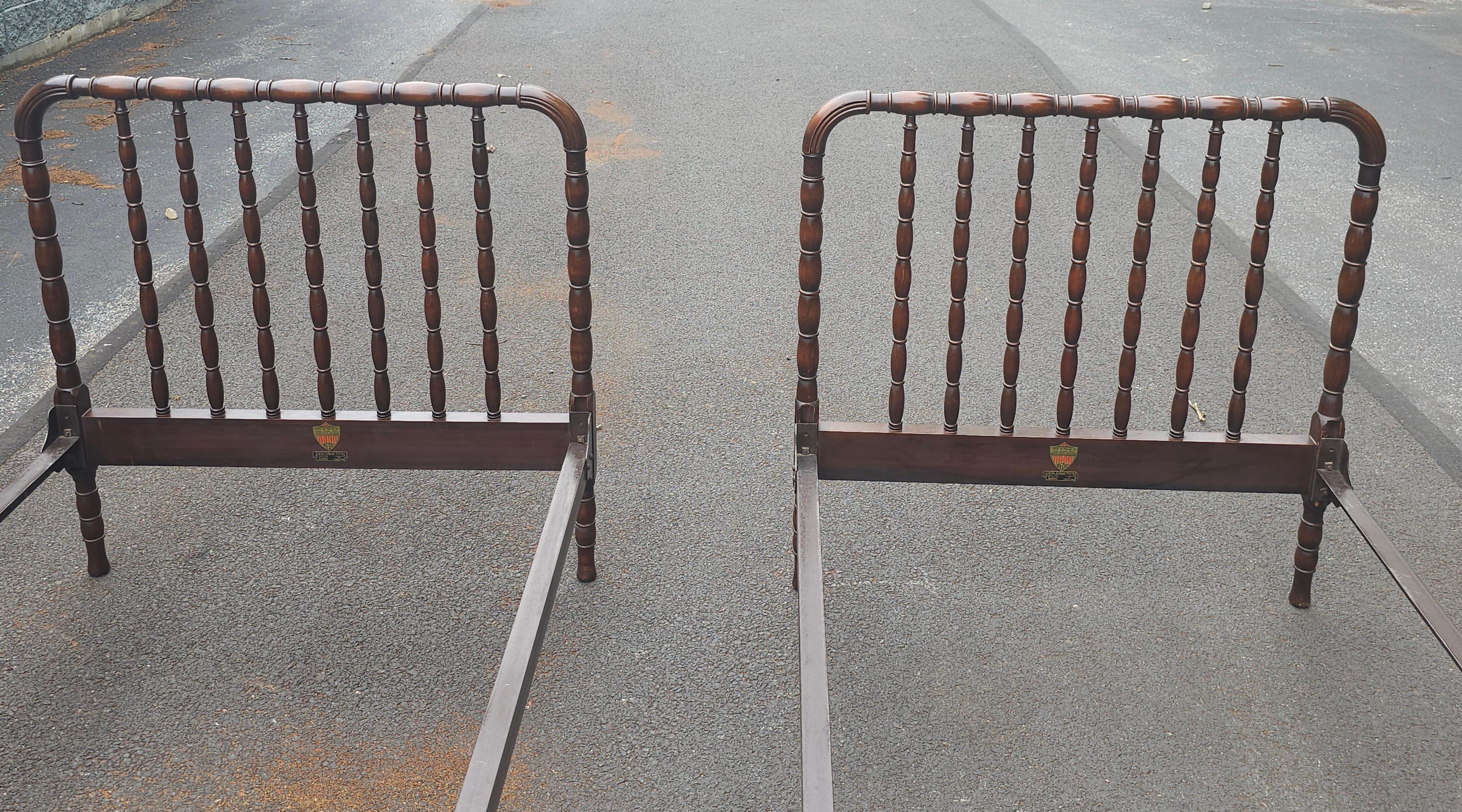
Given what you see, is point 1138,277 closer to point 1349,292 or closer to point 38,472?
point 1349,292

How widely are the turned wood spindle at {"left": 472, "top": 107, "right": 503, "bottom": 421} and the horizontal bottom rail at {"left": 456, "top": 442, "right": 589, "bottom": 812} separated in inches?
10.2

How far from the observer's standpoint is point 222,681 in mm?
2859

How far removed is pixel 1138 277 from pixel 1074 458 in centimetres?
44

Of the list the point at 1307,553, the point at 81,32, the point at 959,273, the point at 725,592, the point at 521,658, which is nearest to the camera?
the point at 521,658

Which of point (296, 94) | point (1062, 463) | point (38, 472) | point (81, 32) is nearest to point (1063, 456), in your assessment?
point (1062, 463)

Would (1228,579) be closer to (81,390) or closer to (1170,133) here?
(81,390)

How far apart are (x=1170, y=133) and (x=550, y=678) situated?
587 centimetres

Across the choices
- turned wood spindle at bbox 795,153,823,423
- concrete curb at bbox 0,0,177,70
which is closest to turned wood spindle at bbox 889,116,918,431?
turned wood spindle at bbox 795,153,823,423

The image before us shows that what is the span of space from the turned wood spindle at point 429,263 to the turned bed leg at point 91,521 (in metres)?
0.89

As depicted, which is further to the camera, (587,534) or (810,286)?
(587,534)

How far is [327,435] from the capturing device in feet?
9.84

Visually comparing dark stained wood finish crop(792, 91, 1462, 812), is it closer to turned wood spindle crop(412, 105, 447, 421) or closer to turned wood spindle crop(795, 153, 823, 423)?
turned wood spindle crop(795, 153, 823, 423)

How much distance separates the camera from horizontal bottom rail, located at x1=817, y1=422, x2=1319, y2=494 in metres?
2.91

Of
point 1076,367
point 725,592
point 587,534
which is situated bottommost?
point 725,592
